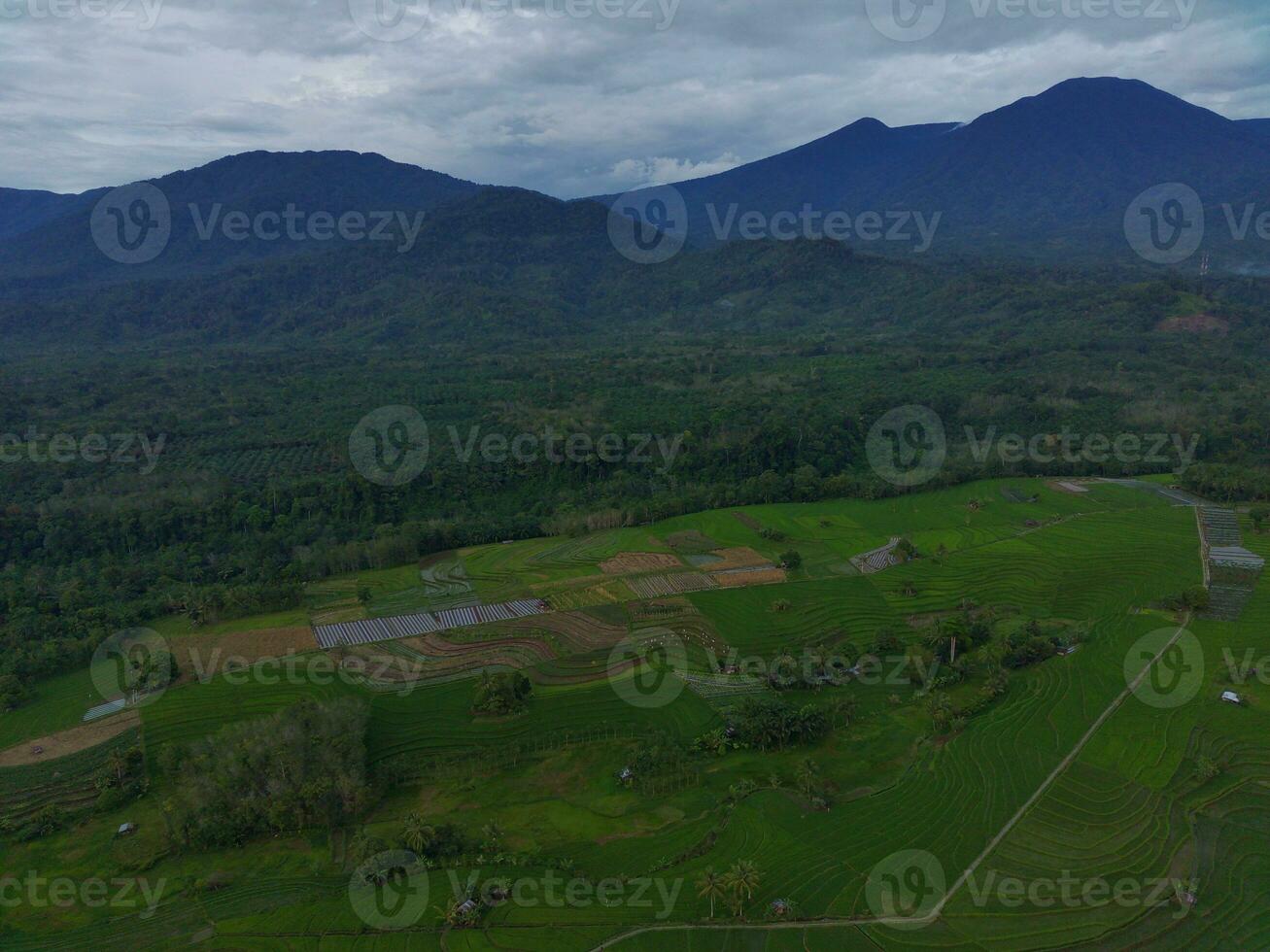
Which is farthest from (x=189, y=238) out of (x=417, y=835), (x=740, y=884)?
(x=740, y=884)

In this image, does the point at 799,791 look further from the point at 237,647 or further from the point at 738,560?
the point at 237,647

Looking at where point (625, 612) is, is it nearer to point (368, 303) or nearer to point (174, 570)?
point (174, 570)

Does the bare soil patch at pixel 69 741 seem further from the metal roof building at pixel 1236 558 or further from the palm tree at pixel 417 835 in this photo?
the metal roof building at pixel 1236 558

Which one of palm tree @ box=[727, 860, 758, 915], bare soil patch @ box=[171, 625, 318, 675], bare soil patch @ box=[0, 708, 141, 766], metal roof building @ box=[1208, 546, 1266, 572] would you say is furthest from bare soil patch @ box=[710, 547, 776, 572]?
bare soil patch @ box=[0, 708, 141, 766]

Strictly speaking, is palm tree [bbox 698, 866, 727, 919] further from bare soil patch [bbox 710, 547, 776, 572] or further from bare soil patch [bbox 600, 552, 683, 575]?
bare soil patch [bbox 710, 547, 776, 572]

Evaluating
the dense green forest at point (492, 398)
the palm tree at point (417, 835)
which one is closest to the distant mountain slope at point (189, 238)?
the dense green forest at point (492, 398)
